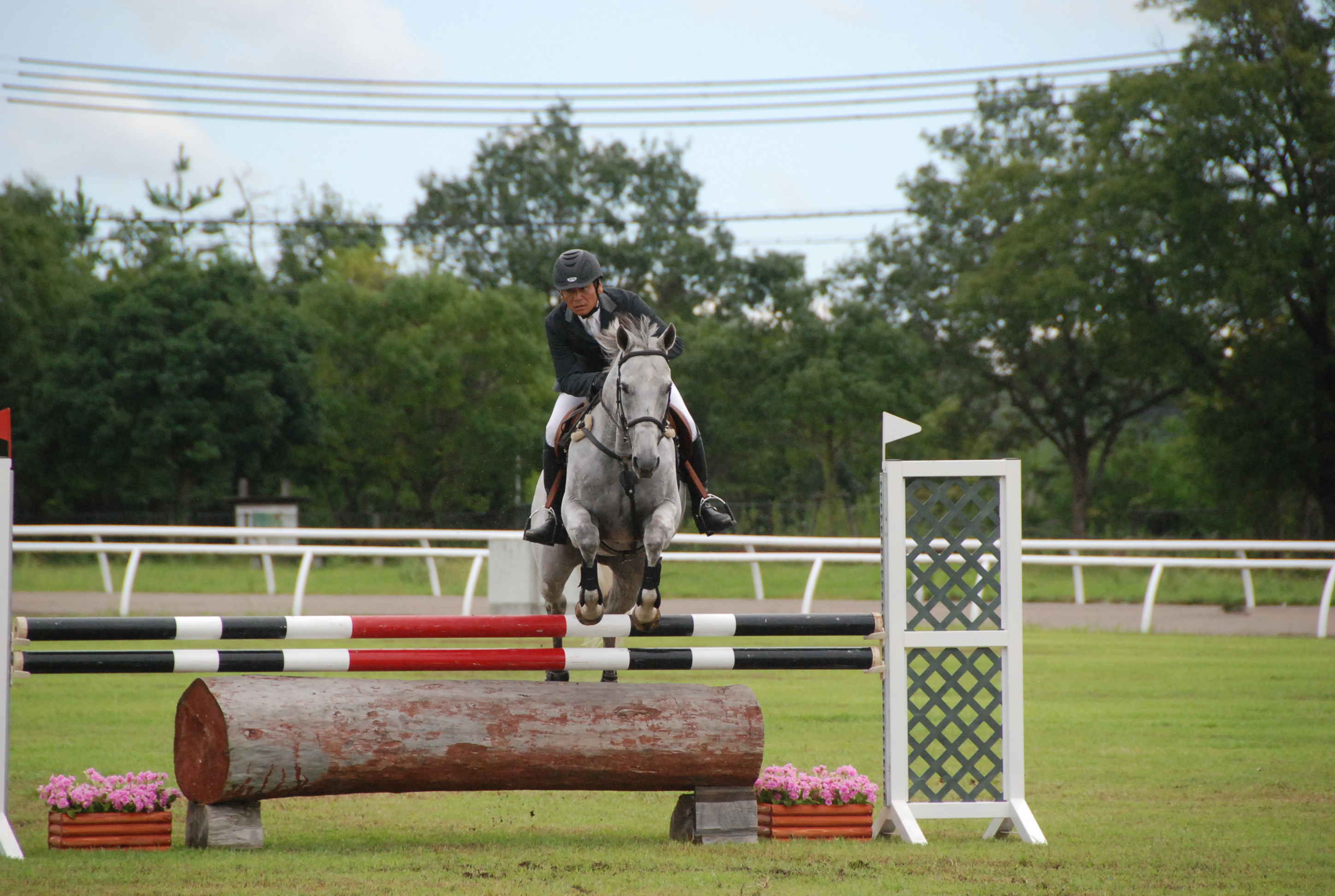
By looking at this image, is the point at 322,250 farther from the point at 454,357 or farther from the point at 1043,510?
the point at 1043,510

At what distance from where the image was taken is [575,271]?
5359 millimetres

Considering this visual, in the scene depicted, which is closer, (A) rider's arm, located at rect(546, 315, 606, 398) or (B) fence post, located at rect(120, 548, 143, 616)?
(A) rider's arm, located at rect(546, 315, 606, 398)

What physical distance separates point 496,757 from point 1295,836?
10.3 ft

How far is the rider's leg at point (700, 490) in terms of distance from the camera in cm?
527

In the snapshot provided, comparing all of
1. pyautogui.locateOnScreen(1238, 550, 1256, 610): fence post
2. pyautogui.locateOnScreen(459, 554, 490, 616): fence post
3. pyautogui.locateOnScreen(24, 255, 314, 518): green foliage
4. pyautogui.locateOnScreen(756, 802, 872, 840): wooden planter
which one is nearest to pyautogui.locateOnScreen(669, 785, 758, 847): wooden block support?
pyautogui.locateOnScreen(756, 802, 872, 840): wooden planter

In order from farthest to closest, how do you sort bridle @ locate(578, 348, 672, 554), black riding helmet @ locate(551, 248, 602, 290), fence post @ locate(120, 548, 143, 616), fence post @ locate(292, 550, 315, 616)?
fence post @ locate(120, 548, 143, 616)
fence post @ locate(292, 550, 315, 616)
black riding helmet @ locate(551, 248, 602, 290)
bridle @ locate(578, 348, 672, 554)

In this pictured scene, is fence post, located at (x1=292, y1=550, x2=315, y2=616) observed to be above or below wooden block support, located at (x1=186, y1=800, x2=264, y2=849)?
above

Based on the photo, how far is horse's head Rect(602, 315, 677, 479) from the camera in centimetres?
473

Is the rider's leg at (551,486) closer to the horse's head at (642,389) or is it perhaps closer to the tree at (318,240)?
the horse's head at (642,389)

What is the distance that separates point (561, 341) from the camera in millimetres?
5645

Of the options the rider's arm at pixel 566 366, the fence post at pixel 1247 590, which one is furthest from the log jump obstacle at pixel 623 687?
the fence post at pixel 1247 590

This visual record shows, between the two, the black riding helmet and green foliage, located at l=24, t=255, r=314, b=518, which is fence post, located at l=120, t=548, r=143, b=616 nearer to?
the black riding helmet

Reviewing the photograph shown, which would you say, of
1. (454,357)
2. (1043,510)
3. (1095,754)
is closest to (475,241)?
(454,357)

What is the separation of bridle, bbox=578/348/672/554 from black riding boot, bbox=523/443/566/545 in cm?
33
